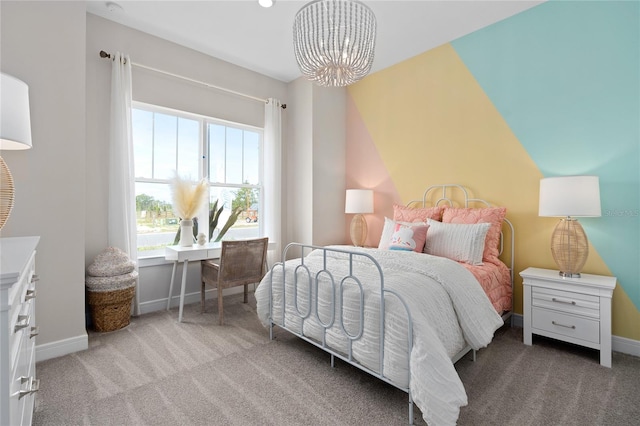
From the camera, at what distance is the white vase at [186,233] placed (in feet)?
10.3

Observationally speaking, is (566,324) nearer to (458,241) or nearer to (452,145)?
(458,241)

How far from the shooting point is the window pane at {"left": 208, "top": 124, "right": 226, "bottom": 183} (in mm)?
3758

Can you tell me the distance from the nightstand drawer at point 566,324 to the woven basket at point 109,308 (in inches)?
137

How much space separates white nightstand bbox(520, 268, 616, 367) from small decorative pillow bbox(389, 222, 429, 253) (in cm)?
85

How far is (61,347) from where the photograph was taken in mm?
2279

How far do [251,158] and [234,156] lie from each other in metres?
0.26

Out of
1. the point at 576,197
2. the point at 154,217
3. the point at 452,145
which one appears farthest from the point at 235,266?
the point at 576,197

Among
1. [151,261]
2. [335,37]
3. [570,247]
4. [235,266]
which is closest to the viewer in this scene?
[335,37]

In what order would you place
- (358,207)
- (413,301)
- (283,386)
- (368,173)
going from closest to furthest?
(413,301), (283,386), (358,207), (368,173)

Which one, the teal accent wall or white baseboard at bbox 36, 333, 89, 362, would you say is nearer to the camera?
white baseboard at bbox 36, 333, 89, 362

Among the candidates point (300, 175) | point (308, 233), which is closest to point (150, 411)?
point (308, 233)

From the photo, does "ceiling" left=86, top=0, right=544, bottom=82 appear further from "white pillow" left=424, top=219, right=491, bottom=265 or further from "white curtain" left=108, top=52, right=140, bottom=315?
"white pillow" left=424, top=219, right=491, bottom=265

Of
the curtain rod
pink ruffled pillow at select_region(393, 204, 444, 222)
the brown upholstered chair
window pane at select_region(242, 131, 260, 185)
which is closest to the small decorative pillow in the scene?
pink ruffled pillow at select_region(393, 204, 444, 222)

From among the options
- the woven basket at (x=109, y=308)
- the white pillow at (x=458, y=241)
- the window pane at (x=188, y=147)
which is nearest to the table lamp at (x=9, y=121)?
the woven basket at (x=109, y=308)
